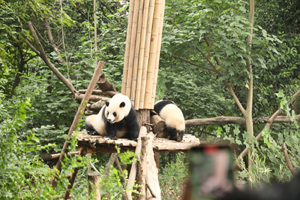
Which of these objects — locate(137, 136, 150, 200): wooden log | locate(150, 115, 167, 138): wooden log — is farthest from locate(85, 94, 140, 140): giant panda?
locate(137, 136, 150, 200): wooden log

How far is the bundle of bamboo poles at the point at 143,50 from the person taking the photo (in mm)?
3105

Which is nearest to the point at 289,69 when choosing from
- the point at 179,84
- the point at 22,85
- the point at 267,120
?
the point at 267,120

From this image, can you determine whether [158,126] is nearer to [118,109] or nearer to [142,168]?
[118,109]

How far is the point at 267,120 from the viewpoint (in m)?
4.70

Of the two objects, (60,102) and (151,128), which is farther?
→ (60,102)

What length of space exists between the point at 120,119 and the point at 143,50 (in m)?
0.72

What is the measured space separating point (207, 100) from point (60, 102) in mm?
2575

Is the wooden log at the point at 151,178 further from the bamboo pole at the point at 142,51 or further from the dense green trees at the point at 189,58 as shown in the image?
the dense green trees at the point at 189,58

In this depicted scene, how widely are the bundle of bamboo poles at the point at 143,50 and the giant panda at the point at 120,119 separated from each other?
8.2 inches

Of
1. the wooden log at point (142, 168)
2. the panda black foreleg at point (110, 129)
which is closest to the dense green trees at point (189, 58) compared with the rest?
the panda black foreleg at point (110, 129)

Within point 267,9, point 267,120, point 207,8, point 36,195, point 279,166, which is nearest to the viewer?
point 36,195

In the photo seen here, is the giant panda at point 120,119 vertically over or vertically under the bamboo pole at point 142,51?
under

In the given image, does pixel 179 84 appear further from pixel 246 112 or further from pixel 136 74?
pixel 136 74

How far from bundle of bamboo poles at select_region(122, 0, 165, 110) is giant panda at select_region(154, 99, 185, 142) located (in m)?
0.27
